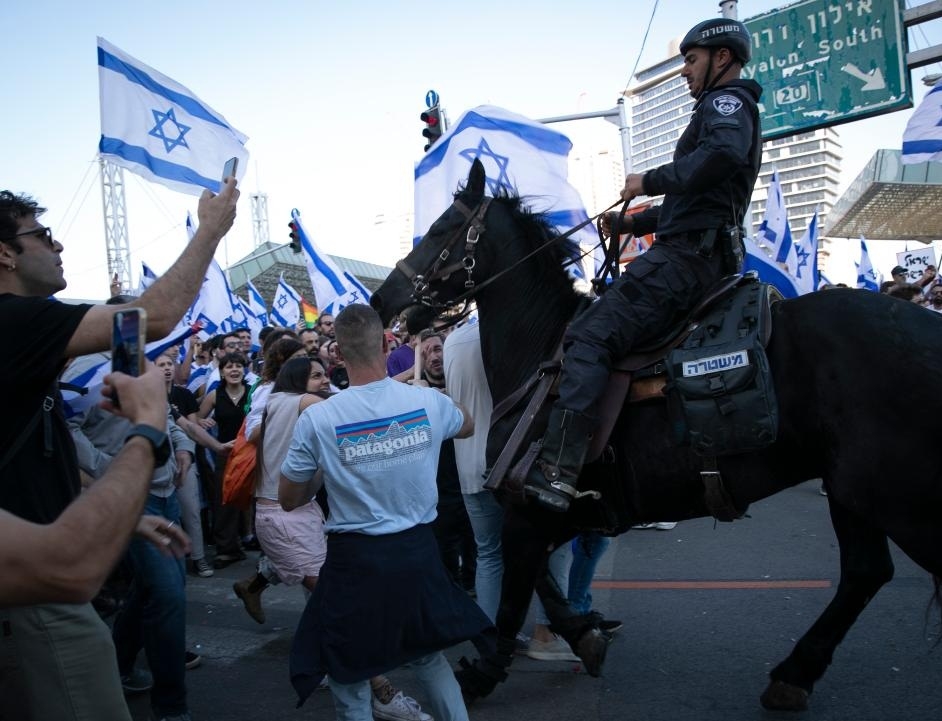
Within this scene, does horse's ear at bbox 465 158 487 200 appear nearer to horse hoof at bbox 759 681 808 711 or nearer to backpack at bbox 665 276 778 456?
backpack at bbox 665 276 778 456

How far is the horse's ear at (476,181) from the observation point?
14.9ft

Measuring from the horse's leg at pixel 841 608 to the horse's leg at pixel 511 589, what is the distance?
1.30 meters

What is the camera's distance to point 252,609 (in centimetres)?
505

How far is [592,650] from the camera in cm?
393

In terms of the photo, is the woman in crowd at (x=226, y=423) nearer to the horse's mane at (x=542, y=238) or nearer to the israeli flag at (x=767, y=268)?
the horse's mane at (x=542, y=238)

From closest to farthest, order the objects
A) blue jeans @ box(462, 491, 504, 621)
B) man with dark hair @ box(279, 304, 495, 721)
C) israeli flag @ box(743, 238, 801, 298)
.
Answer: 1. man with dark hair @ box(279, 304, 495, 721)
2. blue jeans @ box(462, 491, 504, 621)
3. israeli flag @ box(743, 238, 801, 298)

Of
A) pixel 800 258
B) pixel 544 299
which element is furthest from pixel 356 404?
pixel 800 258

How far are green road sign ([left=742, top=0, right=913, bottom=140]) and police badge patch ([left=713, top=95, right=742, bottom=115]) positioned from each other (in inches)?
377

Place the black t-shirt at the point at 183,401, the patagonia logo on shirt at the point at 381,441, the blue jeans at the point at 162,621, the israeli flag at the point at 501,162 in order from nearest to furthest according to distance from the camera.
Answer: the patagonia logo on shirt at the point at 381,441 < the blue jeans at the point at 162,621 < the black t-shirt at the point at 183,401 < the israeli flag at the point at 501,162

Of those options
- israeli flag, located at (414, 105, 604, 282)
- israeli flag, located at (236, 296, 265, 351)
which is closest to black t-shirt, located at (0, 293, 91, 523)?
israeli flag, located at (414, 105, 604, 282)

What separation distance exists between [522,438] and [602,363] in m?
0.53

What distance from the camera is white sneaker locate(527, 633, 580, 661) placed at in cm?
478

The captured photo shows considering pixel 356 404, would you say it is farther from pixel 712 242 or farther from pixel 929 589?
pixel 929 589

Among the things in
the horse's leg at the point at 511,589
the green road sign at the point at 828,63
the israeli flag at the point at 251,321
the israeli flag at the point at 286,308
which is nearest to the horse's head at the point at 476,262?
the horse's leg at the point at 511,589
